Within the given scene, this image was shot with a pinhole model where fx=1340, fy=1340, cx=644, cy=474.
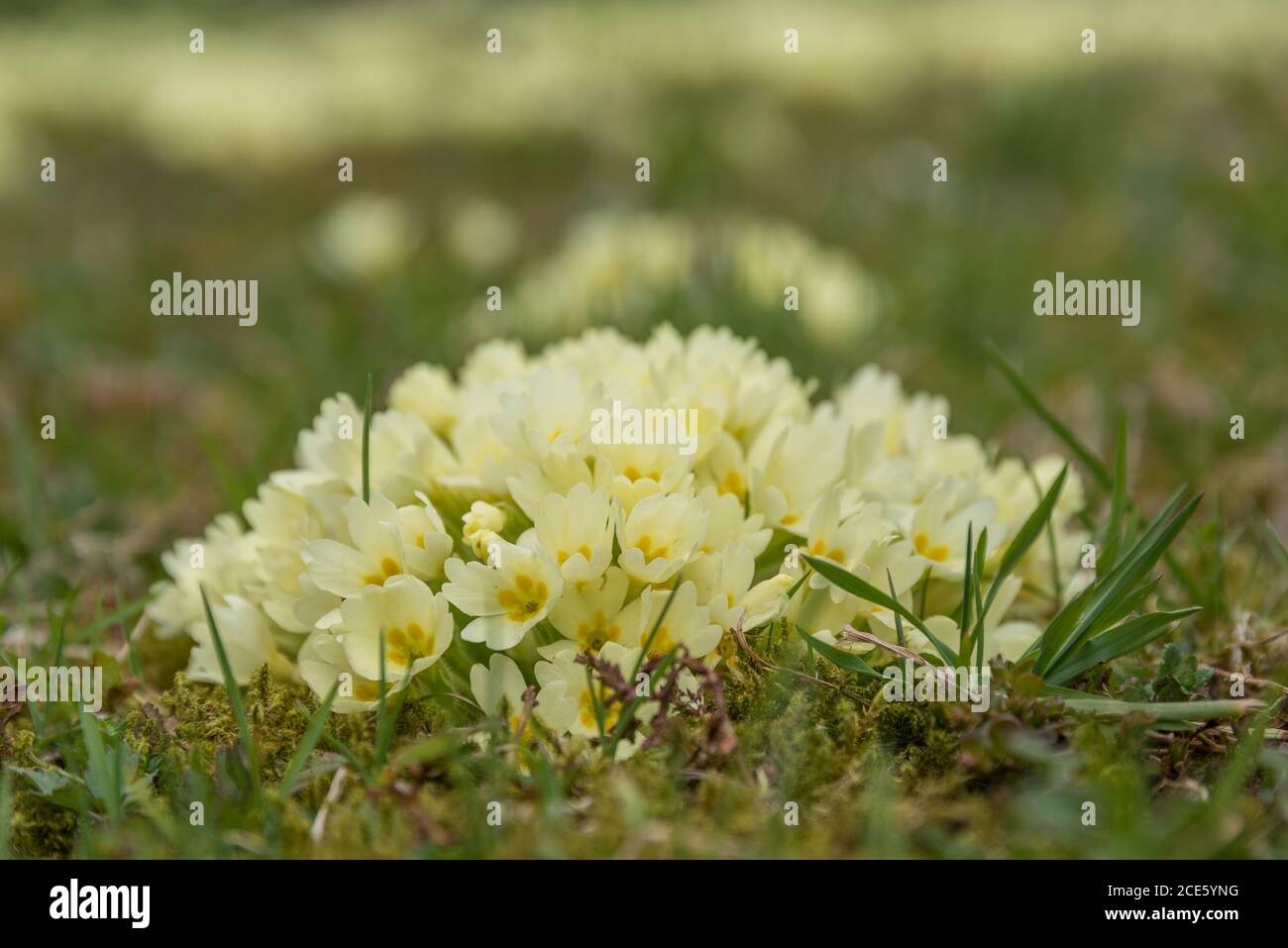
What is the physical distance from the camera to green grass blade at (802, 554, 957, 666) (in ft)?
6.56

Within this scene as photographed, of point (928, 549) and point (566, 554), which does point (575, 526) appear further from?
point (928, 549)

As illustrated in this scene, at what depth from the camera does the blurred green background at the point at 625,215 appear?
154 inches

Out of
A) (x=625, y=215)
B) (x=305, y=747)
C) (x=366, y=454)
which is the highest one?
(x=625, y=215)

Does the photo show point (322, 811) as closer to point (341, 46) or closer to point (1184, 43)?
point (1184, 43)

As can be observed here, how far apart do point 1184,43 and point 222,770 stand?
317 inches

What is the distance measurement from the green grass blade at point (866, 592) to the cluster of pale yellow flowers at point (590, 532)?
0.27 feet


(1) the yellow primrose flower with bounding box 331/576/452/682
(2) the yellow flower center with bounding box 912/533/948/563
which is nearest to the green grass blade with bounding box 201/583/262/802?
(1) the yellow primrose flower with bounding box 331/576/452/682

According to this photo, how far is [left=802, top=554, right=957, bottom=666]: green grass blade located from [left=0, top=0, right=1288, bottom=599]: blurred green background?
114cm

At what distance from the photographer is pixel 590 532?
203 centimetres

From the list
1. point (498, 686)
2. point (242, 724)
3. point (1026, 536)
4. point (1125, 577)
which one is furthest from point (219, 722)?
point (1125, 577)

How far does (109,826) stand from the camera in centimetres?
189

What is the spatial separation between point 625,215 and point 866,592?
11.4ft
